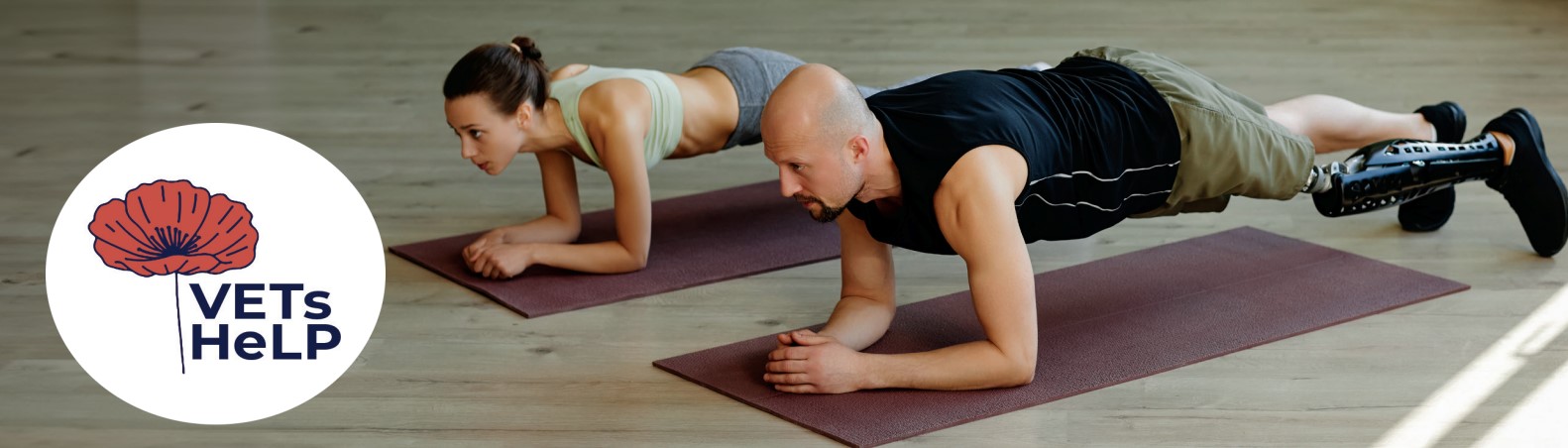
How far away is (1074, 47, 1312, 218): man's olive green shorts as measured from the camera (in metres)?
2.54

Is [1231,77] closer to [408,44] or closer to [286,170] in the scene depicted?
[408,44]

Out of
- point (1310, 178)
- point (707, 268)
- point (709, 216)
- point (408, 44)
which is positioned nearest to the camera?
point (1310, 178)

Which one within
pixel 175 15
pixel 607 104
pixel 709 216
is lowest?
pixel 175 15

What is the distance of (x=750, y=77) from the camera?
3.11 m

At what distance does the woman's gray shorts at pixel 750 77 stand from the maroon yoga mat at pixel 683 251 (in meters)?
0.18

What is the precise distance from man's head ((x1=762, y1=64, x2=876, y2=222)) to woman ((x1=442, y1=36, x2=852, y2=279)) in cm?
71

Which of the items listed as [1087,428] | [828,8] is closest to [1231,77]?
[828,8]

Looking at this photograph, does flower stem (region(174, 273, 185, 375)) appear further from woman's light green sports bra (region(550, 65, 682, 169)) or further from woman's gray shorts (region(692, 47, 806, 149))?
woman's gray shorts (region(692, 47, 806, 149))

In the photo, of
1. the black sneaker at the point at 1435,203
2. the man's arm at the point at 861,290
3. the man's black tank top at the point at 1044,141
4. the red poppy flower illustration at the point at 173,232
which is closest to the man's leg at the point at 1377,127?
the black sneaker at the point at 1435,203

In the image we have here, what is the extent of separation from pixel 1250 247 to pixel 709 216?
1055 mm

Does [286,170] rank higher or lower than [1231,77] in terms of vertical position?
higher

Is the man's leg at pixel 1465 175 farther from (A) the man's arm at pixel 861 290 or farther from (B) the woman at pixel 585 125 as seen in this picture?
(B) the woman at pixel 585 125

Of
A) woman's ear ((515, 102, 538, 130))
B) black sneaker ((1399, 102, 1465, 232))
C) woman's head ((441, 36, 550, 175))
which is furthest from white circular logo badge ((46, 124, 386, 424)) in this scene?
black sneaker ((1399, 102, 1465, 232))

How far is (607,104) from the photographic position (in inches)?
111
